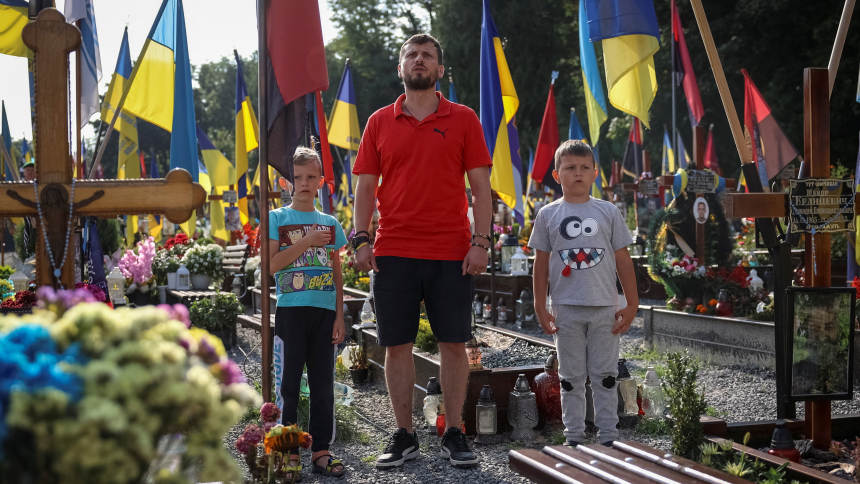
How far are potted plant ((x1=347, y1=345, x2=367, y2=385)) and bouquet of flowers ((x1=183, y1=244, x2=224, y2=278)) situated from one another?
5263 millimetres

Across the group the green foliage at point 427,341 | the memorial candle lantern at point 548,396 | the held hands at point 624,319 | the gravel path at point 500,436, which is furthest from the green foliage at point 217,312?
the held hands at point 624,319

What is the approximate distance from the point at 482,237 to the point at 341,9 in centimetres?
4212

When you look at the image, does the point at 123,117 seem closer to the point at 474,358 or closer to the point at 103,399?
the point at 474,358

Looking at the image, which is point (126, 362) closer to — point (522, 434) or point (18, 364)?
point (18, 364)

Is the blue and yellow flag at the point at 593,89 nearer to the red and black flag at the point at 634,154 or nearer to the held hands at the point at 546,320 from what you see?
the held hands at the point at 546,320

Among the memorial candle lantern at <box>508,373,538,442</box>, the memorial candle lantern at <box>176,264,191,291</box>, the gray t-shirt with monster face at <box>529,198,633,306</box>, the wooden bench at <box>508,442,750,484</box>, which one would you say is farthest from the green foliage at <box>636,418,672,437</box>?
the memorial candle lantern at <box>176,264,191,291</box>

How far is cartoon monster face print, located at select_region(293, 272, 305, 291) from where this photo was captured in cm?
378

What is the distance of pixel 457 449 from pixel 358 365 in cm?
280

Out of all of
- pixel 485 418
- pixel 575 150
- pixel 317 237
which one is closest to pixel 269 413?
pixel 317 237

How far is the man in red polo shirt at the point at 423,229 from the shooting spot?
3.71m

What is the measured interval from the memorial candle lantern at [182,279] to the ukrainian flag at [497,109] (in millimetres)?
4685

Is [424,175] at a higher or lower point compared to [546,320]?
higher

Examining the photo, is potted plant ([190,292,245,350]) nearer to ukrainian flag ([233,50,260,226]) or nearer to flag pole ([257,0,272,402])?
ukrainian flag ([233,50,260,226])

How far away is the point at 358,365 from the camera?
21.4 feet
